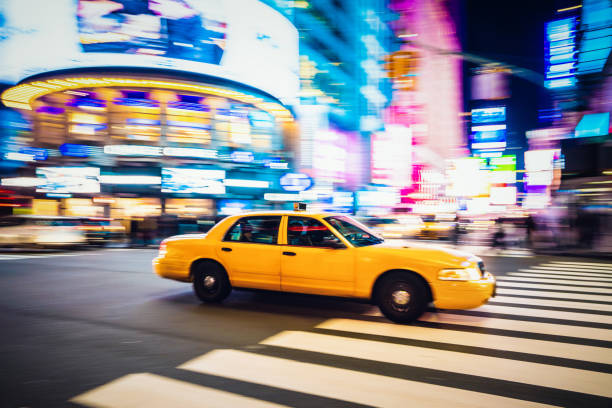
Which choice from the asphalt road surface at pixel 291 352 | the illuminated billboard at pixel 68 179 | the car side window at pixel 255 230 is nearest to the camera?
the asphalt road surface at pixel 291 352

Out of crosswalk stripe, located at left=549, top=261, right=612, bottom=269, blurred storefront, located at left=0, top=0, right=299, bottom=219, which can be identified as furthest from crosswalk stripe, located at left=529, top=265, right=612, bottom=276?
blurred storefront, located at left=0, top=0, right=299, bottom=219

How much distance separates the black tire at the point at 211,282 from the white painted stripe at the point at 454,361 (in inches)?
71.2

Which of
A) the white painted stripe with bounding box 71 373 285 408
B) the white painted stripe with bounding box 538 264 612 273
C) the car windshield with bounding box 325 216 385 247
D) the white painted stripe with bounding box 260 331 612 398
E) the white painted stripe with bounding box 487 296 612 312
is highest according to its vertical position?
the car windshield with bounding box 325 216 385 247

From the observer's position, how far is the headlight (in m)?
4.79

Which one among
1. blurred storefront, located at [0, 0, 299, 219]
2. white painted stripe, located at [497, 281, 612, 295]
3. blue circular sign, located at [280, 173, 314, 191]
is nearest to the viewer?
white painted stripe, located at [497, 281, 612, 295]

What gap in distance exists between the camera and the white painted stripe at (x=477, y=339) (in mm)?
4051

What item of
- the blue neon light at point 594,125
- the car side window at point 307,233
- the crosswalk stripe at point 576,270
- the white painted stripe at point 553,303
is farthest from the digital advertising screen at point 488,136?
the car side window at point 307,233

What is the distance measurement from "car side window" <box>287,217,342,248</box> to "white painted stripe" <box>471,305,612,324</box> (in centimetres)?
271

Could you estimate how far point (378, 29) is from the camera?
75.8 m

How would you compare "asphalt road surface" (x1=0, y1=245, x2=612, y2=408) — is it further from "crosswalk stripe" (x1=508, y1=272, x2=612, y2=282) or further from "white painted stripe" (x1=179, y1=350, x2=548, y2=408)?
"crosswalk stripe" (x1=508, y1=272, x2=612, y2=282)

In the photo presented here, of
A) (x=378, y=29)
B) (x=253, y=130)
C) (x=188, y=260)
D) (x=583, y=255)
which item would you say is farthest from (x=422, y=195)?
(x=188, y=260)

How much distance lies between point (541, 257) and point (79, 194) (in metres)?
30.1

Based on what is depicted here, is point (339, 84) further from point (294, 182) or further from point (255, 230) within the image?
point (255, 230)

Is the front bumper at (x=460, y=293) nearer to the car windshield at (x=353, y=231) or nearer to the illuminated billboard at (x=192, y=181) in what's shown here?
the car windshield at (x=353, y=231)
